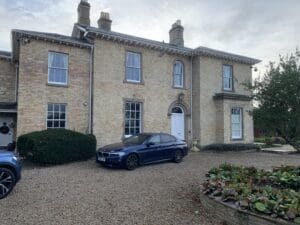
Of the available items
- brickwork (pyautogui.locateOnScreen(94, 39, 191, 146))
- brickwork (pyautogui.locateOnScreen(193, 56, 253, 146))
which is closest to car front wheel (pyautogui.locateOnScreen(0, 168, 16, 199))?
brickwork (pyautogui.locateOnScreen(94, 39, 191, 146))

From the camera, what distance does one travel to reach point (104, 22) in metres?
18.7

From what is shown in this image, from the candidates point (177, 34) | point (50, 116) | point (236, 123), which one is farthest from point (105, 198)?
point (177, 34)

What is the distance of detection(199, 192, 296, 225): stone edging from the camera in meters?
4.90

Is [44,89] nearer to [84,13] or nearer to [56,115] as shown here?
Result: [56,115]

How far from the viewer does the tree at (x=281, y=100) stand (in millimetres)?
7769

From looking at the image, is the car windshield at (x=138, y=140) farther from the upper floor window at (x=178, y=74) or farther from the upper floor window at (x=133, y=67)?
the upper floor window at (x=178, y=74)

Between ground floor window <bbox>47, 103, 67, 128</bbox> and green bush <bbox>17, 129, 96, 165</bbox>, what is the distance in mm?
1898

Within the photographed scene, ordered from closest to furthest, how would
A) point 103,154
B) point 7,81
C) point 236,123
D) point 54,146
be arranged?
point 103,154
point 54,146
point 7,81
point 236,123

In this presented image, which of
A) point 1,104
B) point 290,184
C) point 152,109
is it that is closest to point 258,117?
point 290,184

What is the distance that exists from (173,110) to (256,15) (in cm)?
862

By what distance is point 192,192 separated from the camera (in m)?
7.89

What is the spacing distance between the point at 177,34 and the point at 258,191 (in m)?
17.3

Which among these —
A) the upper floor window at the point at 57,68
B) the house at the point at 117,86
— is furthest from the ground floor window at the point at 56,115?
the upper floor window at the point at 57,68

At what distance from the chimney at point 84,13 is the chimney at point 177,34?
21.9 feet
